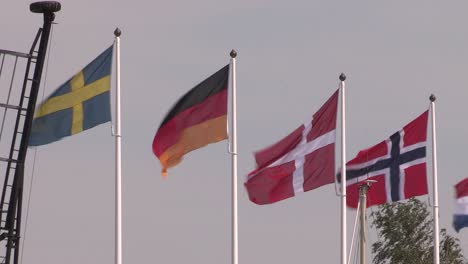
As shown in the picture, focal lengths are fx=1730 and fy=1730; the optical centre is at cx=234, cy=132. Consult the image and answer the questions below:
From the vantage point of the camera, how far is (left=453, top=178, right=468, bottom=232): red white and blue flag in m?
51.3

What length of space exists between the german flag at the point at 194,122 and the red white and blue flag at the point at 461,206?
29.8ft

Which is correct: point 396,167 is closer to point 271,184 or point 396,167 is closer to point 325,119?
point 325,119

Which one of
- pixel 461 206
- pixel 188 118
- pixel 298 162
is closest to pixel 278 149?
pixel 298 162

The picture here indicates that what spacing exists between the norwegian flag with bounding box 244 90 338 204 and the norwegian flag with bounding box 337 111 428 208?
1.93 m

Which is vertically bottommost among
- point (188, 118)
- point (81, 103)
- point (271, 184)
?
point (271, 184)

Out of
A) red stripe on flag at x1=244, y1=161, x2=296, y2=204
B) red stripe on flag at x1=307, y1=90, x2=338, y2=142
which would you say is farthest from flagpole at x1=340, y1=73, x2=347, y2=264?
red stripe on flag at x1=244, y1=161, x2=296, y2=204

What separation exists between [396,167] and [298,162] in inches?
142

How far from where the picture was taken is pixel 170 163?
44.8 m

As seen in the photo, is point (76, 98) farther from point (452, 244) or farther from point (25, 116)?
point (452, 244)

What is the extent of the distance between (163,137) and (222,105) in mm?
1988

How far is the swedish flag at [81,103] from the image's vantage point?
45.2 m

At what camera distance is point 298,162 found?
4681cm

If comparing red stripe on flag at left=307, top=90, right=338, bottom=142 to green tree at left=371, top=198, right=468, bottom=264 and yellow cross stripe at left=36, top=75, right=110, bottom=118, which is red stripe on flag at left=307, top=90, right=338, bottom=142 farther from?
green tree at left=371, top=198, right=468, bottom=264

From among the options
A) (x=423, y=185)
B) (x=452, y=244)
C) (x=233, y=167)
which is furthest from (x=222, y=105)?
(x=452, y=244)
